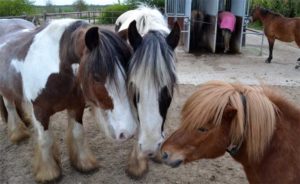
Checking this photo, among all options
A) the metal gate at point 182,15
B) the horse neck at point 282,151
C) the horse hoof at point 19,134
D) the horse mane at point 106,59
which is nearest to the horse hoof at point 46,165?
the horse hoof at point 19,134

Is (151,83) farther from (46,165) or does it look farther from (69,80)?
(46,165)

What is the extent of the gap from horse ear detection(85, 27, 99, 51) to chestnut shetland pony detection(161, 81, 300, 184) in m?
0.82

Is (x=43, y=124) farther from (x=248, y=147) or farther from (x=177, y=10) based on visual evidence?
(x=177, y=10)

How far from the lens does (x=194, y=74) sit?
7094mm

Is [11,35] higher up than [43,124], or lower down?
higher up

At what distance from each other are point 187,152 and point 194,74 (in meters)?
5.41

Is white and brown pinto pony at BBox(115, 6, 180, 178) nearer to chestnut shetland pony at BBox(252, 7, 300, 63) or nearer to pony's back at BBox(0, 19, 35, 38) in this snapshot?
pony's back at BBox(0, 19, 35, 38)

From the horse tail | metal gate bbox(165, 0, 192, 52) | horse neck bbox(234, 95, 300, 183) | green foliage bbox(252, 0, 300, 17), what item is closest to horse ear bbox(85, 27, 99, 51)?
horse neck bbox(234, 95, 300, 183)

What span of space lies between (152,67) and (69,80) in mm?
868

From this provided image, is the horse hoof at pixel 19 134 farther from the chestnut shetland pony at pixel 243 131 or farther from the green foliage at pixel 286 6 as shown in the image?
the green foliage at pixel 286 6

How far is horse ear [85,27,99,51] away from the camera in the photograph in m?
2.11

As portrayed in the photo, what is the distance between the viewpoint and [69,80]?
2666 mm

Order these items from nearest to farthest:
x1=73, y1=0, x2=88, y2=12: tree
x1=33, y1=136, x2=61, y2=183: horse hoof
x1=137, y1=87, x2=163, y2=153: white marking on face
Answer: x1=137, y1=87, x2=163, y2=153: white marking on face < x1=33, y1=136, x2=61, y2=183: horse hoof < x1=73, y1=0, x2=88, y2=12: tree

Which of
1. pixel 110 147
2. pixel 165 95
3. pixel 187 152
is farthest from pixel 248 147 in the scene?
pixel 110 147
